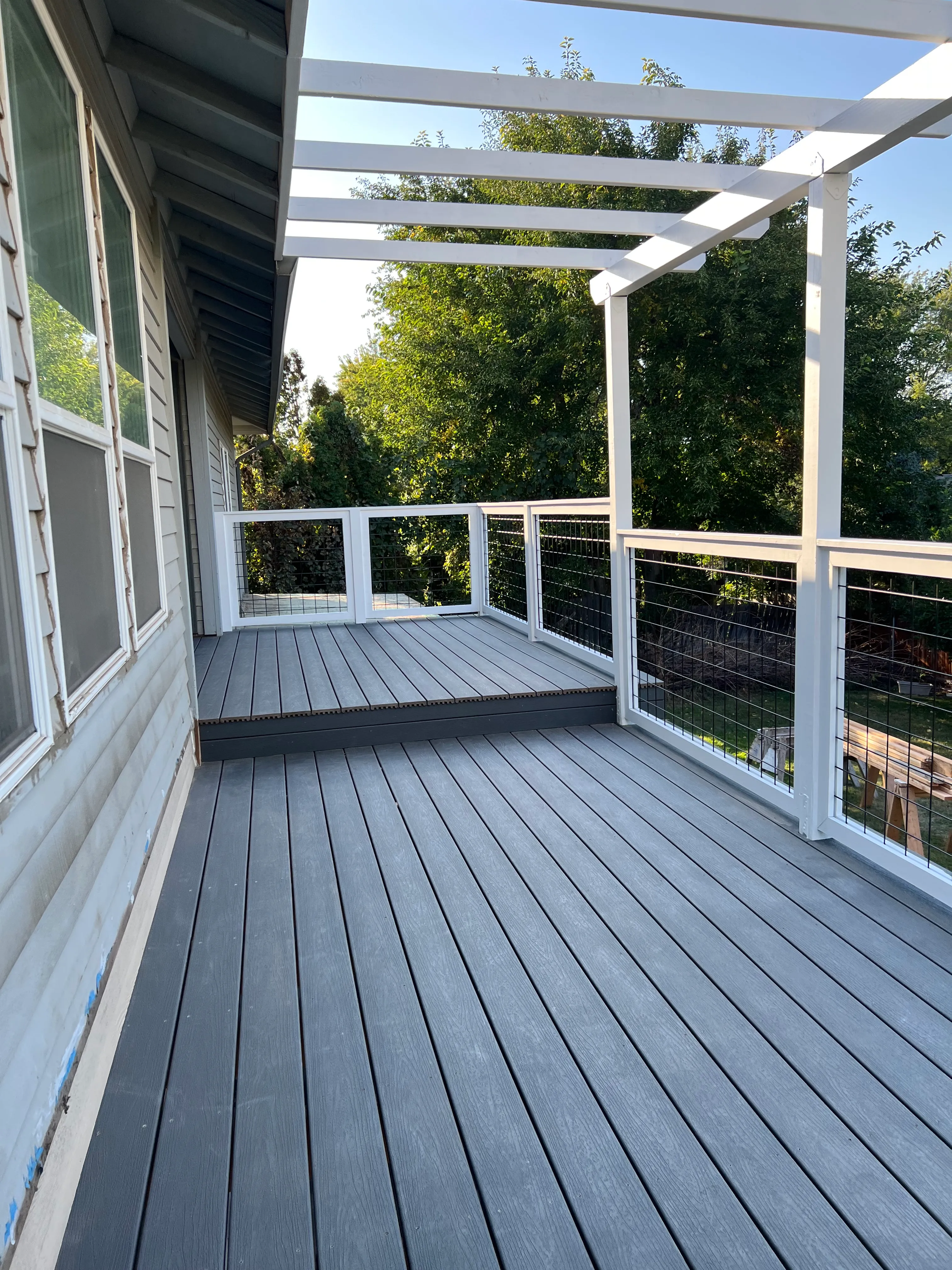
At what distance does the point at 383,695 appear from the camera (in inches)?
174

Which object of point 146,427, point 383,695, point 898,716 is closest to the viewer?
point 146,427

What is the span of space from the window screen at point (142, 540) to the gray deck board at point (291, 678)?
3.62 ft

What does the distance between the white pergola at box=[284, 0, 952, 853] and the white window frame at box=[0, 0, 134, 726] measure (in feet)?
3.44

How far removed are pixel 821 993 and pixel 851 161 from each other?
90.9 inches

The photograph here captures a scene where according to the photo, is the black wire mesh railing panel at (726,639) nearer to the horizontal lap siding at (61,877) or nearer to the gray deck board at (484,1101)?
the gray deck board at (484,1101)

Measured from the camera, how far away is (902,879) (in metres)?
2.55

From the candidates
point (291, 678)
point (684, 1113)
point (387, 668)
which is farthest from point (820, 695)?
point (291, 678)

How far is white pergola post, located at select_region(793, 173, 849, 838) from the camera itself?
2.73 metres

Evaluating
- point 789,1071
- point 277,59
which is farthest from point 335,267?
point 789,1071

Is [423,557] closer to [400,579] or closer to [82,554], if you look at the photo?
[400,579]

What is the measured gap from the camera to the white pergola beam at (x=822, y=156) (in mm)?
2242

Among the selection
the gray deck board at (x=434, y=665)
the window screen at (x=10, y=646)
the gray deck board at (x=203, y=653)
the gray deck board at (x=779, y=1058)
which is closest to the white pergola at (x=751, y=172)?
the gray deck board at (x=779, y=1058)

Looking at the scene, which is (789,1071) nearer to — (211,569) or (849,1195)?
(849,1195)

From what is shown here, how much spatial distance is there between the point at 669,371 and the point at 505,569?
583cm
